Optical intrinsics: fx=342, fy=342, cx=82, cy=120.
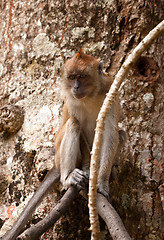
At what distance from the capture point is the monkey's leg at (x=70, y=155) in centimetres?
411

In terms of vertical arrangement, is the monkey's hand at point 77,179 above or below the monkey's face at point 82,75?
below

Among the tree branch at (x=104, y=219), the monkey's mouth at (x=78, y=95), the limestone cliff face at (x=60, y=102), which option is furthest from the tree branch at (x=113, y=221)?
the monkey's mouth at (x=78, y=95)

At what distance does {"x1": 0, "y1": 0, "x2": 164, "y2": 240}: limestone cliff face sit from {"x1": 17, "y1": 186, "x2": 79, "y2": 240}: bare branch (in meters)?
0.65

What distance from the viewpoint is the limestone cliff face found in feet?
13.7

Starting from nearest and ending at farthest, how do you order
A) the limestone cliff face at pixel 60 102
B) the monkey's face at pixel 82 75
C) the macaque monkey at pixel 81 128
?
the macaque monkey at pixel 81 128
the limestone cliff face at pixel 60 102
the monkey's face at pixel 82 75

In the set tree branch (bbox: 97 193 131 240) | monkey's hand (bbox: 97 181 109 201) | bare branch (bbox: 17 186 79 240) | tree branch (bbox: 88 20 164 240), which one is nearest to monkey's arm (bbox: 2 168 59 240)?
bare branch (bbox: 17 186 79 240)

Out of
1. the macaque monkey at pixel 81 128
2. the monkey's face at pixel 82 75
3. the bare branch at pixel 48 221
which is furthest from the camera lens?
the monkey's face at pixel 82 75

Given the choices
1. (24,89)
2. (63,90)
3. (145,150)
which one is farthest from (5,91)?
(145,150)

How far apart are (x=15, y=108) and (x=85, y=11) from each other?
168 centimetres

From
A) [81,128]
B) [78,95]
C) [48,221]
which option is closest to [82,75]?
[78,95]

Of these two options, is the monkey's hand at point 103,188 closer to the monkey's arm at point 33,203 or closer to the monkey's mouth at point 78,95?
the monkey's arm at point 33,203

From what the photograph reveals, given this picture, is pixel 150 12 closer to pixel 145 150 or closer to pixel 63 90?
pixel 63 90

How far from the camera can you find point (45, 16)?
493 cm

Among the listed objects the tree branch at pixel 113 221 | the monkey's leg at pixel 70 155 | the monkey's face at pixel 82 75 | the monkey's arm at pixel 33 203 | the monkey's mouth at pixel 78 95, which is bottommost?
the tree branch at pixel 113 221
